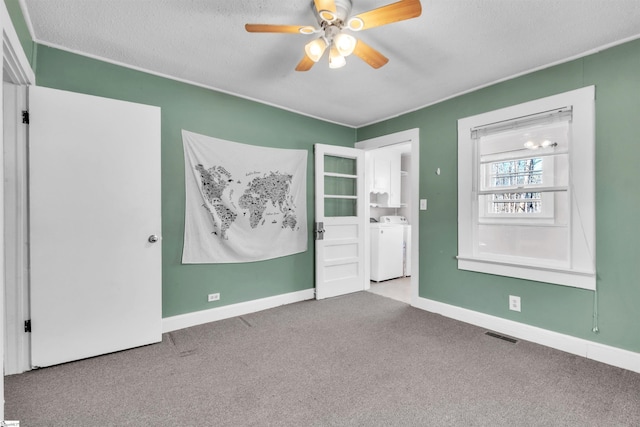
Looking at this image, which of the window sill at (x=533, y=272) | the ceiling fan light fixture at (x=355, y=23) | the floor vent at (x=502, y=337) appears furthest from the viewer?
the floor vent at (x=502, y=337)

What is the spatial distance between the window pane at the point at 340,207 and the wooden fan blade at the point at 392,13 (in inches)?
102

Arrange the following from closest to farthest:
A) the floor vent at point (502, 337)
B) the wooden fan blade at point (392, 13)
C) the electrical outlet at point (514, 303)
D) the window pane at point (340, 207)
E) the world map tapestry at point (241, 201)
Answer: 1. the wooden fan blade at point (392, 13)
2. the floor vent at point (502, 337)
3. the electrical outlet at point (514, 303)
4. the world map tapestry at point (241, 201)
5. the window pane at point (340, 207)

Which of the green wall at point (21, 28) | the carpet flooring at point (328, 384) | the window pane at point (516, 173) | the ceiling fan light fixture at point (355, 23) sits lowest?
the carpet flooring at point (328, 384)

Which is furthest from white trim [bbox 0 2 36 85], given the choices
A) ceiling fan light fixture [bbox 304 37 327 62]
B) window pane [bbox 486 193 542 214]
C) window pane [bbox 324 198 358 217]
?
window pane [bbox 486 193 542 214]

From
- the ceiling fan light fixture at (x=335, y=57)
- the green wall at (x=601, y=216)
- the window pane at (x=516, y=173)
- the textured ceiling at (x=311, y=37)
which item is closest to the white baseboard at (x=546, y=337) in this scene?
the green wall at (x=601, y=216)

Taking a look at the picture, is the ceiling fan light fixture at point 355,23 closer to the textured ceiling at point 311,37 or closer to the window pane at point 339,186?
the textured ceiling at point 311,37

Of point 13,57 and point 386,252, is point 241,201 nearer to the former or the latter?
point 13,57

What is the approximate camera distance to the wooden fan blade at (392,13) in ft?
4.93

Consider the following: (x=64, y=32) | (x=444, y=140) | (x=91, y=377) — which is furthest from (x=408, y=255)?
(x=64, y=32)

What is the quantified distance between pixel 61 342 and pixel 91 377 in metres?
0.40

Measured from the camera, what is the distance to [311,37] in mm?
2168

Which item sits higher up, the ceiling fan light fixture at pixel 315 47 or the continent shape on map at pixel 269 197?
the ceiling fan light fixture at pixel 315 47

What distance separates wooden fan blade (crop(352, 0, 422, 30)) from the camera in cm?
150

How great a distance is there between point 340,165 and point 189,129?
6.57ft
